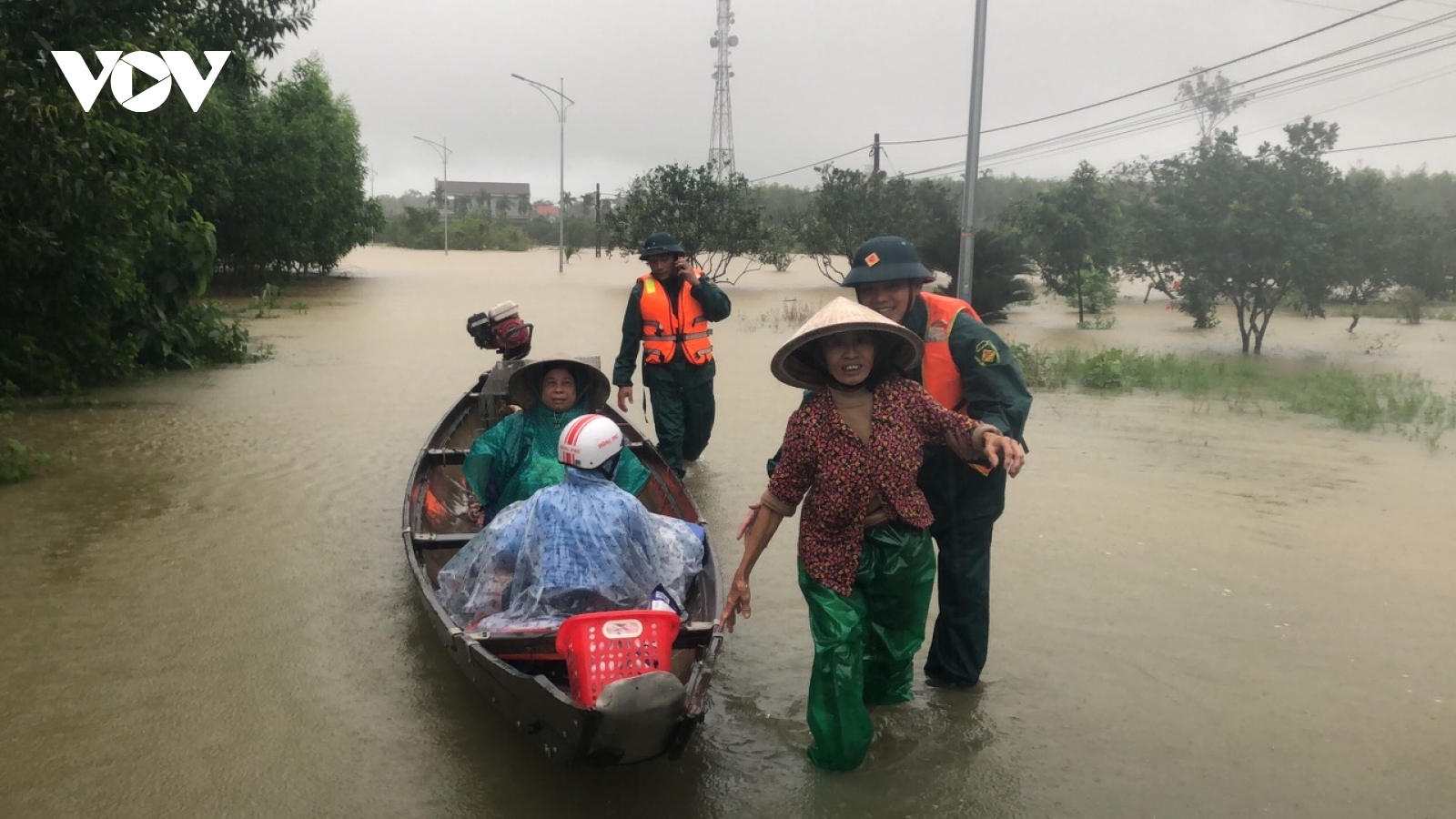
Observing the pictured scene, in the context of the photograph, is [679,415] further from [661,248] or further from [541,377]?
[541,377]

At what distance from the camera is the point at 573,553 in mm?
3984

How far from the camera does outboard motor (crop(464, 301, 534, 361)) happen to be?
24.2 ft

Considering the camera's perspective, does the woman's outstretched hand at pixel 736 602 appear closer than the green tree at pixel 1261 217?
Yes

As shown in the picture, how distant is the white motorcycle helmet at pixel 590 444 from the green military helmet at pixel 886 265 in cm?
106

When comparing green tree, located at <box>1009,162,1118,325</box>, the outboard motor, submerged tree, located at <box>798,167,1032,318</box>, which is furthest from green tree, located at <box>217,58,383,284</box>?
the outboard motor

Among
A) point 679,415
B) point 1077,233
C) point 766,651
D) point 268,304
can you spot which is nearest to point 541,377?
point 766,651

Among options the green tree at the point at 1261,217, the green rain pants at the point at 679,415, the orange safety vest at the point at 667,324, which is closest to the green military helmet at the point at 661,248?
the orange safety vest at the point at 667,324

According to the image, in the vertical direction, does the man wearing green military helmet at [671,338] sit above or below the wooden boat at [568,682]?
above

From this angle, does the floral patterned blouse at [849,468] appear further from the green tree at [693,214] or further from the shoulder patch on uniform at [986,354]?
the green tree at [693,214]

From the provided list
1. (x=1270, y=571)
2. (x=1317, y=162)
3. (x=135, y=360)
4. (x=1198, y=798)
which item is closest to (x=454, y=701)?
(x=1198, y=798)

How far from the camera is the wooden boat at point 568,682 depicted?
10.5 ft

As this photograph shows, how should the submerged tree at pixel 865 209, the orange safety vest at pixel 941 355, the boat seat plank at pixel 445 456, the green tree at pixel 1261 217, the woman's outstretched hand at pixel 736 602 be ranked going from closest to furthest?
the woman's outstretched hand at pixel 736 602 < the orange safety vest at pixel 941 355 < the boat seat plank at pixel 445 456 < the green tree at pixel 1261 217 < the submerged tree at pixel 865 209

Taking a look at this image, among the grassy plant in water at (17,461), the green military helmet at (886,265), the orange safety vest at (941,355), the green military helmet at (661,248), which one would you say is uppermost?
the green military helmet at (661,248)

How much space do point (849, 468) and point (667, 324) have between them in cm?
410
